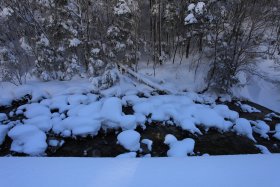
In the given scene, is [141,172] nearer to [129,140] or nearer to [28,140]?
[129,140]

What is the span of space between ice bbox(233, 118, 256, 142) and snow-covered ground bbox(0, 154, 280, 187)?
4088 mm

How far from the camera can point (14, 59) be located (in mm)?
9234

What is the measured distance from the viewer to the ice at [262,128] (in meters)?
6.64

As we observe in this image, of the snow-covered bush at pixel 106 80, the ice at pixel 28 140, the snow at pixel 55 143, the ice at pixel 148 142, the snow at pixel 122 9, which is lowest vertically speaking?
the ice at pixel 148 142

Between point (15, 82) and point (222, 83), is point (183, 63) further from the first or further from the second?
point (15, 82)

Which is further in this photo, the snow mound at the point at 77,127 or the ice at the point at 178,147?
the snow mound at the point at 77,127

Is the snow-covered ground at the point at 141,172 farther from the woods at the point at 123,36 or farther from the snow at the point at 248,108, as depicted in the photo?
the woods at the point at 123,36

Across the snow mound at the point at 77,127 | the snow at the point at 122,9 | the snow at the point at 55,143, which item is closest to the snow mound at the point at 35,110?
the snow mound at the point at 77,127

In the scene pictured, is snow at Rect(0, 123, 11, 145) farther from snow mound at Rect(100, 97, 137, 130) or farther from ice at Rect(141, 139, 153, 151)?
ice at Rect(141, 139, 153, 151)

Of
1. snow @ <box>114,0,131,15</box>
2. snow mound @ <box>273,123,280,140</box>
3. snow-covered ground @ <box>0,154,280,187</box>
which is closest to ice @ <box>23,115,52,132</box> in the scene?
snow-covered ground @ <box>0,154,280,187</box>

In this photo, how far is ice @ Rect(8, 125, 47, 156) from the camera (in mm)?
5359

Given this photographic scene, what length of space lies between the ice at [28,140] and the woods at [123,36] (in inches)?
134

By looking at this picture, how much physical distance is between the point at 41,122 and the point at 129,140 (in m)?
2.79

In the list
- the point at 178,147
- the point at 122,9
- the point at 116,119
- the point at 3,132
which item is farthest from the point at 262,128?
the point at 3,132
